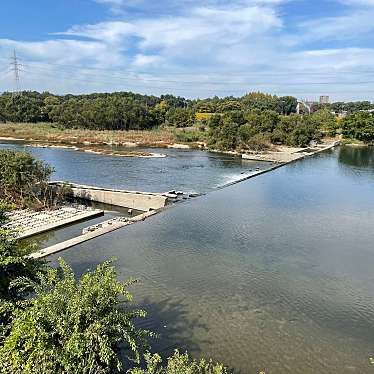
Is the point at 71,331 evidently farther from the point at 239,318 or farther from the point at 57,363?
the point at 239,318

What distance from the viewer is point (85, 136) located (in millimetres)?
62781

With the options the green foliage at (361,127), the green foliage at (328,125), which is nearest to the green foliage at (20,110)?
the green foliage at (328,125)

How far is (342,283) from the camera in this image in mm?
12891

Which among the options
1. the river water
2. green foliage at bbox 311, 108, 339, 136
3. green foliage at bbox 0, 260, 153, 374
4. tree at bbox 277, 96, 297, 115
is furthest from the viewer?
tree at bbox 277, 96, 297, 115

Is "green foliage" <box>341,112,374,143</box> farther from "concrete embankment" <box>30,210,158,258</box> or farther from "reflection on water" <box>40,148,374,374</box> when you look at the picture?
"concrete embankment" <box>30,210,158,258</box>

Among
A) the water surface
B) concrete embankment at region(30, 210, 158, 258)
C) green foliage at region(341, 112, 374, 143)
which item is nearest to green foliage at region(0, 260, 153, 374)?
concrete embankment at region(30, 210, 158, 258)

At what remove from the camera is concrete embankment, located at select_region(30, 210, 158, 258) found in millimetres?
14009

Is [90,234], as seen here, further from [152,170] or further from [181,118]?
[181,118]

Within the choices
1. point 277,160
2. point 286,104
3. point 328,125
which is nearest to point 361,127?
point 328,125

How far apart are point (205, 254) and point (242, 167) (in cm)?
2560

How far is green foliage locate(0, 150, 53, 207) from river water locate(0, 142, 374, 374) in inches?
240

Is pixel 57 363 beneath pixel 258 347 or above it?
above

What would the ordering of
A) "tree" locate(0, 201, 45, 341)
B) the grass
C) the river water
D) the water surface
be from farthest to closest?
the grass < the water surface < the river water < "tree" locate(0, 201, 45, 341)

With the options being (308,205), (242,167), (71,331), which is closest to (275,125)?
(242,167)
